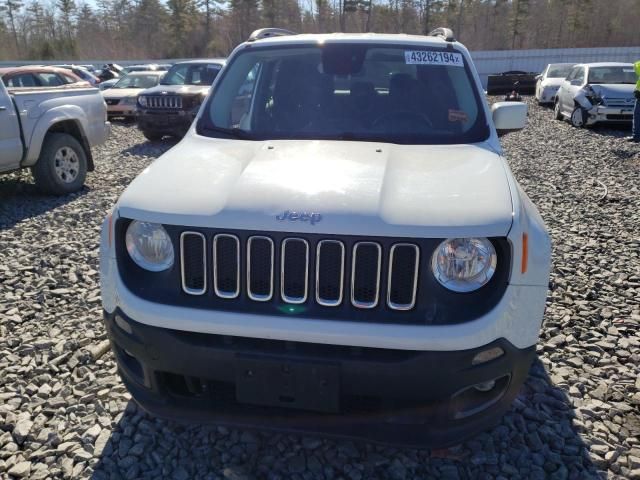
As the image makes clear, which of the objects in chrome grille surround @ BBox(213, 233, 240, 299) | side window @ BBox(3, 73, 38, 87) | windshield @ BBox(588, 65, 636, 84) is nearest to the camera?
chrome grille surround @ BBox(213, 233, 240, 299)

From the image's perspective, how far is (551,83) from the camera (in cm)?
1986

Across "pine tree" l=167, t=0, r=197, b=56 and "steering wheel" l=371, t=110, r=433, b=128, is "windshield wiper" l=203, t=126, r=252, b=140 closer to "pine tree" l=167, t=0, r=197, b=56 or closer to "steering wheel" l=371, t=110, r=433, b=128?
"steering wheel" l=371, t=110, r=433, b=128

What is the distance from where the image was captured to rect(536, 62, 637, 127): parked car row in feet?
43.4

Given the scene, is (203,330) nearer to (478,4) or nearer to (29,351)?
(29,351)

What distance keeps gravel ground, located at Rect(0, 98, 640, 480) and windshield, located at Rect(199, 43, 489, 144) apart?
164 cm

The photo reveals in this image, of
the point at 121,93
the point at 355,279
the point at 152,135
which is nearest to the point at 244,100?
the point at 355,279

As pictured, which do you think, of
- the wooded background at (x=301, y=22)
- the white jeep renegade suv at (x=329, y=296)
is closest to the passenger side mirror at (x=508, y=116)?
the white jeep renegade suv at (x=329, y=296)

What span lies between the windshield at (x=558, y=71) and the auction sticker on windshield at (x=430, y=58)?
63.9ft

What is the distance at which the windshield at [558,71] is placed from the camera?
20.7m

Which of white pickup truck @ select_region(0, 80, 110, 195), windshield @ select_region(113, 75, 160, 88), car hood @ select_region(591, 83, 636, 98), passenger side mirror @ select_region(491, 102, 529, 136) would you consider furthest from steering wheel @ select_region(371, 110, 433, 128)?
windshield @ select_region(113, 75, 160, 88)

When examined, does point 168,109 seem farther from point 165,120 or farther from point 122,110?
point 122,110

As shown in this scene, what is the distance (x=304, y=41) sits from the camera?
3.68 metres

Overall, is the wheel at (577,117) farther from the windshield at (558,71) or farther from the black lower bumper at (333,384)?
the black lower bumper at (333,384)

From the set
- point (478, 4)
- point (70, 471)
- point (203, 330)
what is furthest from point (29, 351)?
point (478, 4)
